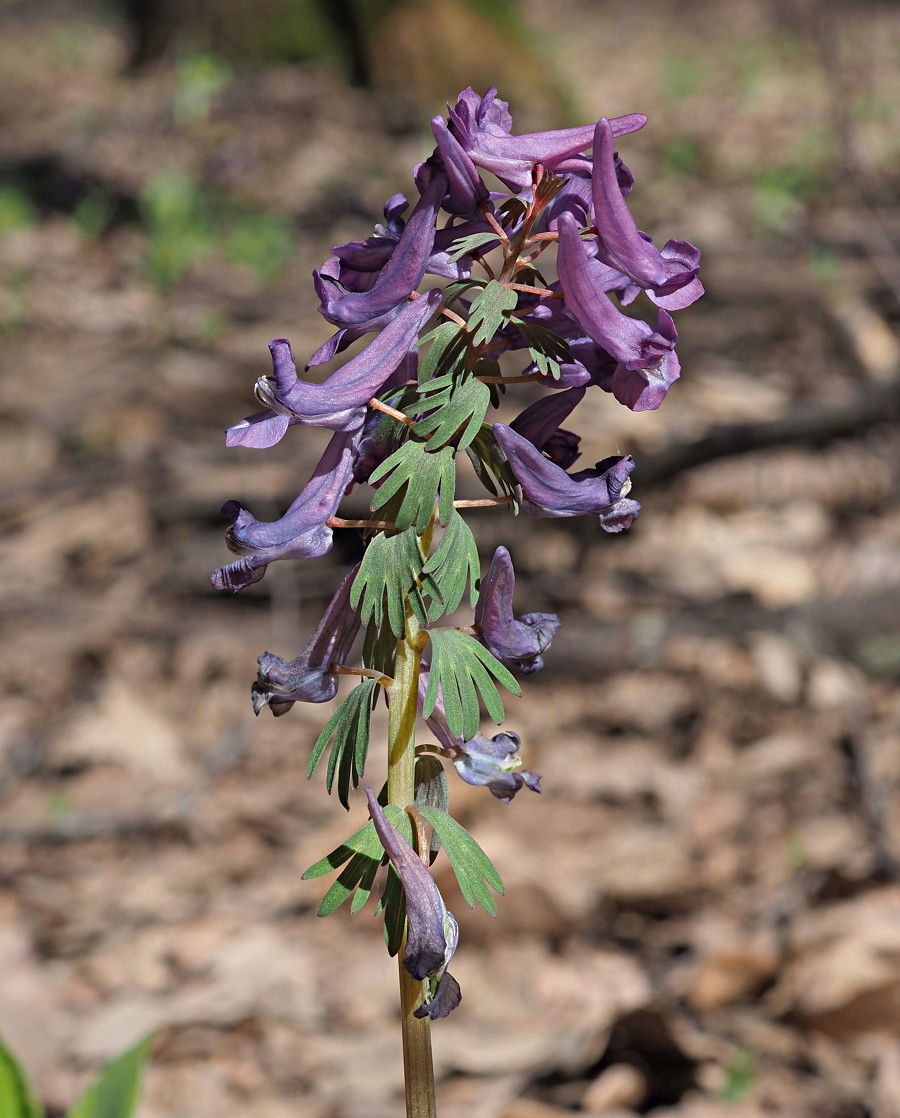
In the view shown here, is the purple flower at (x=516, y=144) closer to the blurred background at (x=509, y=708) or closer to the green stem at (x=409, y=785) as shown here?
the green stem at (x=409, y=785)

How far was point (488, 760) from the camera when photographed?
56.1 inches

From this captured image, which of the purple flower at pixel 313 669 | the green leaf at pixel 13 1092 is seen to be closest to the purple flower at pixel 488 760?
the purple flower at pixel 313 669

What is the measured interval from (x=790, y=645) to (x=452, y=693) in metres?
3.37

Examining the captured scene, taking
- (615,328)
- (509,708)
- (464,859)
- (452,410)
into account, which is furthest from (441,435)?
(509,708)

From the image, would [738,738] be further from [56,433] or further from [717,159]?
[717,159]

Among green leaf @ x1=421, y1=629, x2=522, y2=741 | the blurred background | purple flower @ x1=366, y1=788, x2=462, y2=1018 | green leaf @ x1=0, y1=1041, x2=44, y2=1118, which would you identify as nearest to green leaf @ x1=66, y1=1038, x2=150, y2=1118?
green leaf @ x1=0, y1=1041, x2=44, y2=1118

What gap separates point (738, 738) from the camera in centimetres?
405

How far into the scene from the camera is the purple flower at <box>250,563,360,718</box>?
54.7 inches

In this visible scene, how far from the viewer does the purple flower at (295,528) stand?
1325 millimetres

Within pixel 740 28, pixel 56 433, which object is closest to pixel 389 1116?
pixel 56 433

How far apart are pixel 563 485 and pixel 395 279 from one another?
32 cm

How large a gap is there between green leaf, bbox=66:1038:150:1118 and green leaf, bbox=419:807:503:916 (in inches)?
36.5

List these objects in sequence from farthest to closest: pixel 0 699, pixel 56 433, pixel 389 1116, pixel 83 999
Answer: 1. pixel 56 433
2. pixel 0 699
3. pixel 83 999
4. pixel 389 1116

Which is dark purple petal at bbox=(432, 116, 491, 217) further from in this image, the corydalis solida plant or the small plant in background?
the small plant in background
